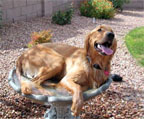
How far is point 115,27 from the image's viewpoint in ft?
33.2

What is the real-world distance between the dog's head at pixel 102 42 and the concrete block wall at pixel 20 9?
6573 millimetres

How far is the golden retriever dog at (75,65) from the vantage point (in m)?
2.63

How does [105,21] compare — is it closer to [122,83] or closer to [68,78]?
[122,83]

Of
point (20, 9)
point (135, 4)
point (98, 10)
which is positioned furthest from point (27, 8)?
point (135, 4)

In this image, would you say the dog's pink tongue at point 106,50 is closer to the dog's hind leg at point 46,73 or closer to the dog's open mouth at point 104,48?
the dog's open mouth at point 104,48

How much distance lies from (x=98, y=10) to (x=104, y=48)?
9242mm

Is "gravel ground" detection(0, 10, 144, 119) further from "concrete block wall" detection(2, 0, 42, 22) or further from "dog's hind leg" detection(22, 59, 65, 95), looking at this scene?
"dog's hind leg" detection(22, 59, 65, 95)

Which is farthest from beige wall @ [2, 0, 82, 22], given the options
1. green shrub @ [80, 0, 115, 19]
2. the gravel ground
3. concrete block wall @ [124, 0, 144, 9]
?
concrete block wall @ [124, 0, 144, 9]

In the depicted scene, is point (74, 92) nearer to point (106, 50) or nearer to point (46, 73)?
point (46, 73)

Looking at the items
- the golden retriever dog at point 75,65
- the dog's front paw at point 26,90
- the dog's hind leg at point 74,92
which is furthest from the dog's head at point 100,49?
the dog's front paw at point 26,90

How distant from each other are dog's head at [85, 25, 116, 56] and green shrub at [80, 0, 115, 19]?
9029 millimetres

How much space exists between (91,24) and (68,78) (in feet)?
25.4

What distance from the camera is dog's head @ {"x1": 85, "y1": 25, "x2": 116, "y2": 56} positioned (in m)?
2.60

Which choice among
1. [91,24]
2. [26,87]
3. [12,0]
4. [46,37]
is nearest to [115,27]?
[91,24]
